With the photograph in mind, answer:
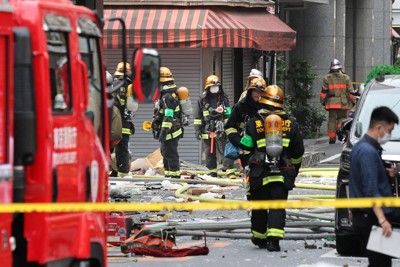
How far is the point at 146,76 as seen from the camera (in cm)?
846

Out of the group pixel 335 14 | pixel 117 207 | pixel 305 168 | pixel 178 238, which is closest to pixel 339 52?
pixel 335 14

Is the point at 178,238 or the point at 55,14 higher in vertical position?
the point at 55,14

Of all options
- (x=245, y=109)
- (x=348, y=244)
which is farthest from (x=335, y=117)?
(x=348, y=244)

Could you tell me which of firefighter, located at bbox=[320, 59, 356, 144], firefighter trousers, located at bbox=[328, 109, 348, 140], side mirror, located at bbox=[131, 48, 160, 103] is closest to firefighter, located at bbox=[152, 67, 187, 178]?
firefighter, located at bbox=[320, 59, 356, 144]

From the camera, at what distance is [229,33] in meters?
27.4

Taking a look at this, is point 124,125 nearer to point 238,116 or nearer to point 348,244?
point 238,116

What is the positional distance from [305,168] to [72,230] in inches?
656

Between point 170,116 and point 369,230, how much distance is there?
40.7 ft

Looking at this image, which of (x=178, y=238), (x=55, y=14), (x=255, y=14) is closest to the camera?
(x=55, y=14)

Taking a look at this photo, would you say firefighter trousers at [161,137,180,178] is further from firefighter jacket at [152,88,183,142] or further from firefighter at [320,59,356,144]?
firefighter at [320,59,356,144]

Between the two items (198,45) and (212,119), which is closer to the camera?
(212,119)

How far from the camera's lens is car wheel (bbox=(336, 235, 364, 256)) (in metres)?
12.8

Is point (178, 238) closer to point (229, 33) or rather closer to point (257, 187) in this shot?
point (257, 187)

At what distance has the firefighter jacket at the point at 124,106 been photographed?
71.5 feet
